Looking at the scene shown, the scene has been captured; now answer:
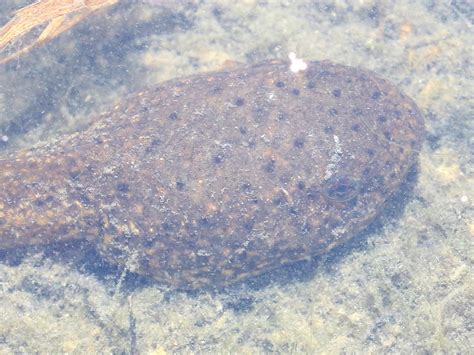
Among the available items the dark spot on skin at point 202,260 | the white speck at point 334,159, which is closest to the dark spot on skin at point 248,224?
the dark spot on skin at point 202,260

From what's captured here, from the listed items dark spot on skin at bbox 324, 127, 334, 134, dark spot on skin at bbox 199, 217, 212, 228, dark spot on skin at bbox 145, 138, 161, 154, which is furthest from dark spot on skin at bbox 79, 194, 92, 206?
dark spot on skin at bbox 324, 127, 334, 134

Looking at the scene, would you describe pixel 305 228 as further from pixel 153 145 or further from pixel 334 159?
pixel 153 145

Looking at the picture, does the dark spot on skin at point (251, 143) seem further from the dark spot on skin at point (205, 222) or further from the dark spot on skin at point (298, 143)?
the dark spot on skin at point (205, 222)

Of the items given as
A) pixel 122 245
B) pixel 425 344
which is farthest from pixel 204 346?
pixel 425 344

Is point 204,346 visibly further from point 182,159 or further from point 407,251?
point 407,251

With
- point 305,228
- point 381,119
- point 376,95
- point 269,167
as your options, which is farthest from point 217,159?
point 376,95
